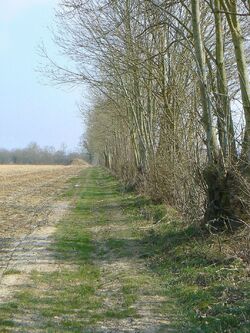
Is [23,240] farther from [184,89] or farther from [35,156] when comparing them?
[35,156]

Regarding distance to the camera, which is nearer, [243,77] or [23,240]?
[243,77]

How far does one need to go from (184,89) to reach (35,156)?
164844mm

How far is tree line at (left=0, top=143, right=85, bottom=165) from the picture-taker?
587 feet

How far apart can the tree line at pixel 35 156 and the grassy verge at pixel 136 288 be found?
163 metres

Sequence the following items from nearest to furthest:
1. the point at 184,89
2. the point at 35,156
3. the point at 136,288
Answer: the point at 136,288, the point at 184,89, the point at 35,156

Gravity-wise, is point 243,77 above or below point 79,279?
above

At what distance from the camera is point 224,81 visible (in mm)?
12250

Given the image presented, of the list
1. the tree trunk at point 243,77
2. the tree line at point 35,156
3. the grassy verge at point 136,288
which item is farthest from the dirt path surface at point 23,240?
the tree line at point 35,156

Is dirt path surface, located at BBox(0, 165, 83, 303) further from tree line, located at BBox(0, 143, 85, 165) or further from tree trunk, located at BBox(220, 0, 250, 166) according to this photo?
tree line, located at BBox(0, 143, 85, 165)

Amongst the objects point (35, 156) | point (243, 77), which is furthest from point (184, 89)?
point (35, 156)

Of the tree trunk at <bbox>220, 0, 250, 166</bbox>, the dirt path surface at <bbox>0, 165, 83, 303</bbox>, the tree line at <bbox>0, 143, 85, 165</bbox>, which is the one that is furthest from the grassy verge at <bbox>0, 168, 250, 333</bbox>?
the tree line at <bbox>0, 143, 85, 165</bbox>

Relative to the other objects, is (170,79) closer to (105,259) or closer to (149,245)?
(149,245)

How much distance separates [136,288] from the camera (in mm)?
8789

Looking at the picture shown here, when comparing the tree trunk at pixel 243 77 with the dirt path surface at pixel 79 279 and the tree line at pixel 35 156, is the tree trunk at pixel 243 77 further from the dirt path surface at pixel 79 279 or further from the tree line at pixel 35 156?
the tree line at pixel 35 156
